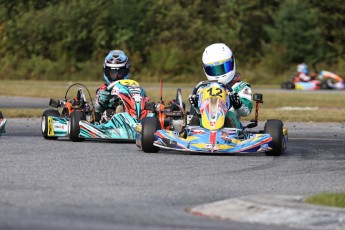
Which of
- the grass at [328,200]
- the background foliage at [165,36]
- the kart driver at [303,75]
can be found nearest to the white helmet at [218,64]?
the grass at [328,200]

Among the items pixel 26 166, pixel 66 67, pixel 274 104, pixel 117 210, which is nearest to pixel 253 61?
pixel 66 67

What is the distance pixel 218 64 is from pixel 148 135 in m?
1.52

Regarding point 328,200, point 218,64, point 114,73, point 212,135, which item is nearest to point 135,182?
point 328,200

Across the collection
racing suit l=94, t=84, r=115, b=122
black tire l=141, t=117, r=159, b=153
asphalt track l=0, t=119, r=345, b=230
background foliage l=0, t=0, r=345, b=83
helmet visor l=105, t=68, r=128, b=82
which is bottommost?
asphalt track l=0, t=119, r=345, b=230

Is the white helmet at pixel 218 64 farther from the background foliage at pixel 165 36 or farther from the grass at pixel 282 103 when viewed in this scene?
the background foliage at pixel 165 36

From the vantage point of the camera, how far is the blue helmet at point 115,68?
16.1 metres

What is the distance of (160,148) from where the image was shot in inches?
540

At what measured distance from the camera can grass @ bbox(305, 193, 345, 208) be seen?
8.05m

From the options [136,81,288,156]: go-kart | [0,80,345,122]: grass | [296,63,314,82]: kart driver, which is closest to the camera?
[136,81,288,156]: go-kart

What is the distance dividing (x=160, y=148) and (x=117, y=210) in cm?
610

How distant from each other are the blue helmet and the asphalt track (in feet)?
4.74

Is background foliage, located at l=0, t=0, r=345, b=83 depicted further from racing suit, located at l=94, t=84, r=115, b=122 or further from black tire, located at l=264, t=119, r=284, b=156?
black tire, located at l=264, t=119, r=284, b=156

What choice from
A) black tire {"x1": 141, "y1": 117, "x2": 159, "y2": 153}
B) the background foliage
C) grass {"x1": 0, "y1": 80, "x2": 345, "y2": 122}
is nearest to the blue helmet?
black tire {"x1": 141, "y1": 117, "x2": 159, "y2": 153}

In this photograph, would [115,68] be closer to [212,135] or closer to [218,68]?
[218,68]
